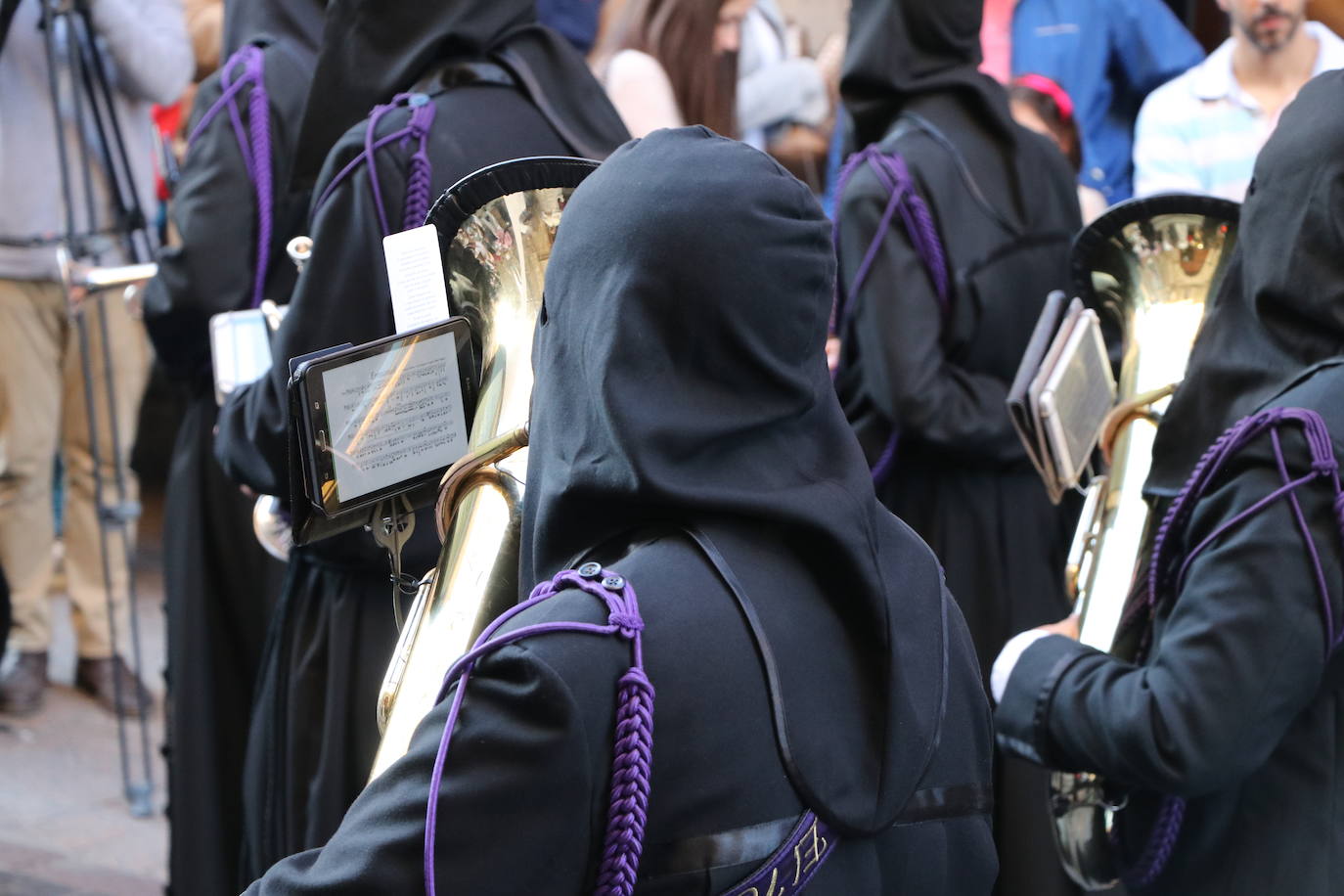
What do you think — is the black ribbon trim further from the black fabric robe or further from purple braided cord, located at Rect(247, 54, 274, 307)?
purple braided cord, located at Rect(247, 54, 274, 307)

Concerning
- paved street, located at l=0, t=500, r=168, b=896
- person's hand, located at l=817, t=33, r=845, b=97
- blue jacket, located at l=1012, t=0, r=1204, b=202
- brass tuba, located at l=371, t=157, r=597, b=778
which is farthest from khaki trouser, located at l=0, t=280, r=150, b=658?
blue jacket, located at l=1012, t=0, r=1204, b=202

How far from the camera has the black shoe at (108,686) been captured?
4.72 meters

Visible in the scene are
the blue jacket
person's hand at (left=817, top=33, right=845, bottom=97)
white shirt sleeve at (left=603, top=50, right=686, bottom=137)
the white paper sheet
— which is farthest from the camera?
person's hand at (left=817, top=33, right=845, bottom=97)

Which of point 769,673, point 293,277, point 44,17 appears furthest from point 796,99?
point 769,673

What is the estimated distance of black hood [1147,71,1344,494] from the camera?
2004 millimetres

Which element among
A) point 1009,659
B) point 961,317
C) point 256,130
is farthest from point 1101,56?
point 1009,659

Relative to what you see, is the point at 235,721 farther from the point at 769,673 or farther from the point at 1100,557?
the point at 769,673

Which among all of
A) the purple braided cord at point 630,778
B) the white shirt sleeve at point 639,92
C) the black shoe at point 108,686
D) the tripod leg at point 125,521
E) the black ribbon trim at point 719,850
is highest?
the white shirt sleeve at point 639,92

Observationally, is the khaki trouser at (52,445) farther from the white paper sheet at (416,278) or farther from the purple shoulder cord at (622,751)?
the purple shoulder cord at (622,751)

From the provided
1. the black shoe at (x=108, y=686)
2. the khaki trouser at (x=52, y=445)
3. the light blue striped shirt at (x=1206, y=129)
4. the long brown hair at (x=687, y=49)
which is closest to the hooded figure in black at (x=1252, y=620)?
the light blue striped shirt at (x=1206, y=129)

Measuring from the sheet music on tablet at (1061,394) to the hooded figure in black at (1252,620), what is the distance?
206 mm

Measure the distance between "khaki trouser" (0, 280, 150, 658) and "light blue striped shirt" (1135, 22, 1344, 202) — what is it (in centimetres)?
306

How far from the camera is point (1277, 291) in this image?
2.05 m

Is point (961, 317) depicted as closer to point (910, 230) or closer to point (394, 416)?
point (910, 230)
